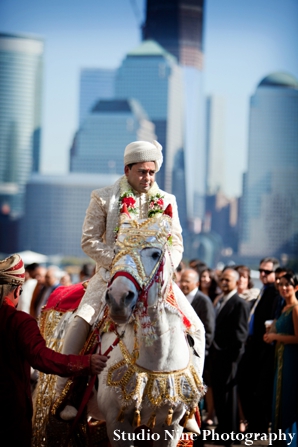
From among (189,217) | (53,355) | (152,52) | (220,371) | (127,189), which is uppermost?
(152,52)

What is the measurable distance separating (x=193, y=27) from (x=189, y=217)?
43504 mm

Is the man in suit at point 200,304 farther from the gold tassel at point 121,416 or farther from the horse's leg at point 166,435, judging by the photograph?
the gold tassel at point 121,416

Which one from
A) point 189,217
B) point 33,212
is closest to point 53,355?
point 33,212

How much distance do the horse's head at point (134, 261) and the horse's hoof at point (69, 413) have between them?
72.4 inches

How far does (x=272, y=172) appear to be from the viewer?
179125 mm

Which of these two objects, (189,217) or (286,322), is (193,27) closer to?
(189,217)

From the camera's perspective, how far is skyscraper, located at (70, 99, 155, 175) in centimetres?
18225

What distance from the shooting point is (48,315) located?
7.93 meters

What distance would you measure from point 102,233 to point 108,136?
588 feet

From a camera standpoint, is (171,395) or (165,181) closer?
(171,395)

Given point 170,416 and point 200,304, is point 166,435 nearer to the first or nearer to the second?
point 170,416

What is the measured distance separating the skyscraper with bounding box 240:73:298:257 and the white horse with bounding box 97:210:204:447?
15955cm

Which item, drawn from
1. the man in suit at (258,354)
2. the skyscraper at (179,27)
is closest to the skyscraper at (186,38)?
the skyscraper at (179,27)

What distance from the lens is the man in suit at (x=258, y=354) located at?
1076 centimetres
